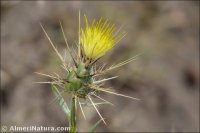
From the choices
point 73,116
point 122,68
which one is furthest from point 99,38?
point 122,68

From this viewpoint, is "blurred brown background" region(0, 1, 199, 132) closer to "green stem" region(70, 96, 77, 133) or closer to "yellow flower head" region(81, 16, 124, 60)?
"green stem" region(70, 96, 77, 133)

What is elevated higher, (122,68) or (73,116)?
(122,68)

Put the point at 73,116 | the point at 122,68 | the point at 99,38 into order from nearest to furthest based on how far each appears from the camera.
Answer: the point at 99,38 < the point at 73,116 < the point at 122,68

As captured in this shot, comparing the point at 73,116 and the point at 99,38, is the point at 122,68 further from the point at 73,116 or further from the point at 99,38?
the point at 99,38

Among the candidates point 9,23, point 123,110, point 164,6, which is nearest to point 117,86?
point 123,110

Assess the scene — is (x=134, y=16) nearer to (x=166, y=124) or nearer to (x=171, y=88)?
(x=171, y=88)

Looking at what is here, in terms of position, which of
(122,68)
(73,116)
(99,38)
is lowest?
(73,116)

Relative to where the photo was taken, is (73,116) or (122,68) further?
(122,68)

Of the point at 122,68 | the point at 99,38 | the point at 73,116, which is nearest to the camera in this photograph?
the point at 99,38

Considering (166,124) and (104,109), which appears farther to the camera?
(166,124)
